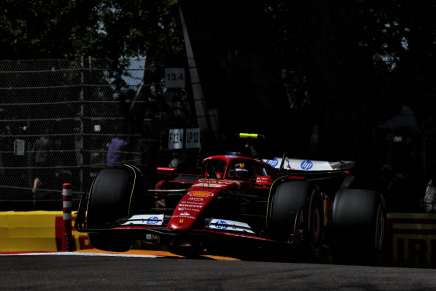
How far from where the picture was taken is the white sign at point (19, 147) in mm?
14945

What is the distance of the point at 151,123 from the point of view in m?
14.9

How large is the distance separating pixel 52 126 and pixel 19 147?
0.58 m

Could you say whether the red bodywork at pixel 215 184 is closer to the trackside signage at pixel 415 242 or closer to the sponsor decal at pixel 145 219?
the sponsor decal at pixel 145 219

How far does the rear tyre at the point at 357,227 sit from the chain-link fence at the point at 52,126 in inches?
206

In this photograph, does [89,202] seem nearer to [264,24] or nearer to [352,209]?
[352,209]

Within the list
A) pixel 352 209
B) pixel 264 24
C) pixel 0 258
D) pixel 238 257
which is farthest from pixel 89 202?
pixel 264 24

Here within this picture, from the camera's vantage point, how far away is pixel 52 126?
586 inches

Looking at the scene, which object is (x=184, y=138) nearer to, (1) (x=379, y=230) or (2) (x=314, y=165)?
(2) (x=314, y=165)

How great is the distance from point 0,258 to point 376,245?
362 cm

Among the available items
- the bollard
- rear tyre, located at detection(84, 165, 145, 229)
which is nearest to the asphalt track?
rear tyre, located at detection(84, 165, 145, 229)

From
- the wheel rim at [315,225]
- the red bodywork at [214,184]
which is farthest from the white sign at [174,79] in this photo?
the wheel rim at [315,225]

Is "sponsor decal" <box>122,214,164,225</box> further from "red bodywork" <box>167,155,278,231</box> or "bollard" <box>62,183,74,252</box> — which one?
"bollard" <box>62,183,74,252</box>

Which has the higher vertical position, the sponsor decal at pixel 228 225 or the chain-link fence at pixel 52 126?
the chain-link fence at pixel 52 126

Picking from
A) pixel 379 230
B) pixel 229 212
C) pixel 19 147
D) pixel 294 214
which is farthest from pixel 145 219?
pixel 19 147
